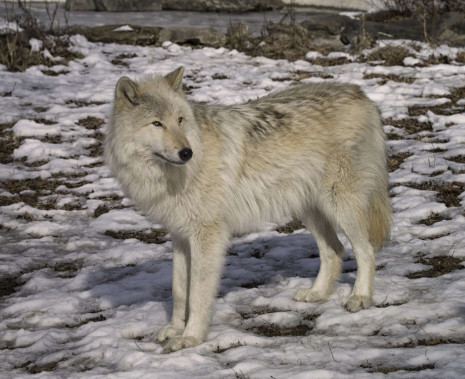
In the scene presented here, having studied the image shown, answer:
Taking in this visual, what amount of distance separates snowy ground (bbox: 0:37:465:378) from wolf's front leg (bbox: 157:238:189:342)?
0.66 feet

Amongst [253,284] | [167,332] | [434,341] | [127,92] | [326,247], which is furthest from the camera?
[253,284]

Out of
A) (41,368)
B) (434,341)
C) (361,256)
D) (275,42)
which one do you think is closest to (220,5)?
(275,42)

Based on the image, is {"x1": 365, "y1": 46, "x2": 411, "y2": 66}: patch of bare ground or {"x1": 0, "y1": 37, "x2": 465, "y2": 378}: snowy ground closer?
{"x1": 0, "y1": 37, "x2": 465, "y2": 378}: snowy ground

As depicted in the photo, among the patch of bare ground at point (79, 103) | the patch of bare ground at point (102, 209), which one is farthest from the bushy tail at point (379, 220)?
the patch of bare ground at point (79, 103)

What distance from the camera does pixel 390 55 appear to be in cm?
1212

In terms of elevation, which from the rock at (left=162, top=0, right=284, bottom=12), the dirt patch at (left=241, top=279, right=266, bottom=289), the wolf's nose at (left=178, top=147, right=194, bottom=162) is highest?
the rock at (left=162, top=0, right=284, bottom=12)

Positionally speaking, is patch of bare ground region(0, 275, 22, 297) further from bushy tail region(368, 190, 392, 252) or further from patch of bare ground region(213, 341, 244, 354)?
bushy tail region(368, 190, 392, 252)

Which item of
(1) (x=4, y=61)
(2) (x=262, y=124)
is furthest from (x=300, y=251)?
(1) (x=4, y=61)

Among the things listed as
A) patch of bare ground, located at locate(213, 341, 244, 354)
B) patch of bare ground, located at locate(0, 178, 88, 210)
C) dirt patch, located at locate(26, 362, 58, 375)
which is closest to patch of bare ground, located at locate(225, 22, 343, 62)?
patch of bare ground, located at locate(0, 178, 88, 210)

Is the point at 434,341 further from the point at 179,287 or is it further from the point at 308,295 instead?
the point at 179,287

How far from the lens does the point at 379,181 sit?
16.2ft

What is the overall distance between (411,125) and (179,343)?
6.04 meters

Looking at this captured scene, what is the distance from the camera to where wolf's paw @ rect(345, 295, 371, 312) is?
457 cm

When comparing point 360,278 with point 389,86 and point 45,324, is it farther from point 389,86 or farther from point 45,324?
point 389,86
